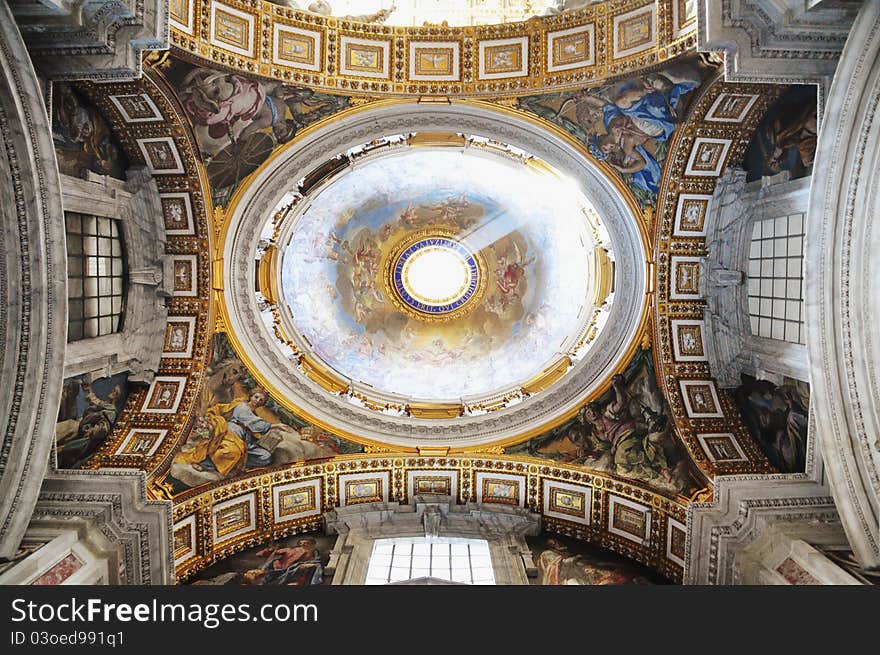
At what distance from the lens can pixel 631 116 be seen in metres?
12.8

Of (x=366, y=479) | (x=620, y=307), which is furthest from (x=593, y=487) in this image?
(x=366, y=479)

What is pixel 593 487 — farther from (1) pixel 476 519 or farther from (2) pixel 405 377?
(2) pixel 405 377

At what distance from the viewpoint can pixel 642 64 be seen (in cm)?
1187

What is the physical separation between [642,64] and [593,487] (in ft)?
27.3

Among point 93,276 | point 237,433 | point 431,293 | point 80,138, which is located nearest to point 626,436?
point 431,293

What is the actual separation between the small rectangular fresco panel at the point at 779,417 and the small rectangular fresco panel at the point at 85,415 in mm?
12386

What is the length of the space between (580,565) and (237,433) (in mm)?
7521

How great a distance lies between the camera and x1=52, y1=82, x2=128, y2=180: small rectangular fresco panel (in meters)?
10.9

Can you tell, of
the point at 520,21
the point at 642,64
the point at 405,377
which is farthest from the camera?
the point at 405,377

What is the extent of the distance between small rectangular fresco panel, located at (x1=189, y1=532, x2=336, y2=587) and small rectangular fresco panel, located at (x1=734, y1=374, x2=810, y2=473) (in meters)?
8.84

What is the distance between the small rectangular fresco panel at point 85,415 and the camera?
11695 millimetres

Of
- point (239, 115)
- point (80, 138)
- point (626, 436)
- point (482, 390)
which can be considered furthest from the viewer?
point (482, 390)

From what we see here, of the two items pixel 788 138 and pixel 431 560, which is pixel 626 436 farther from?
pixel 788 138

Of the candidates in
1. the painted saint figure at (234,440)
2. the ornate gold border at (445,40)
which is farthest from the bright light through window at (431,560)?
the ornate gold border at (445,40)
